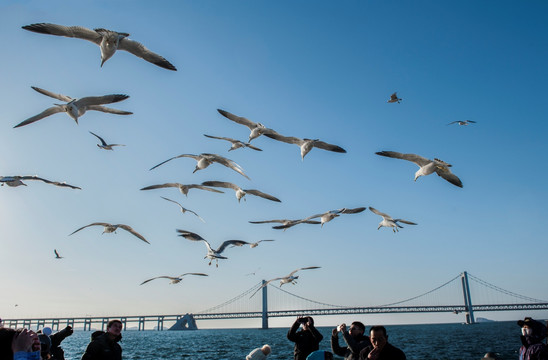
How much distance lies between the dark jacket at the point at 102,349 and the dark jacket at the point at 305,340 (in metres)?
2.56

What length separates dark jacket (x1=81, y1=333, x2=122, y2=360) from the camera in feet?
16.2

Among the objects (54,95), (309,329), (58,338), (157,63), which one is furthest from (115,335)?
(54,95)

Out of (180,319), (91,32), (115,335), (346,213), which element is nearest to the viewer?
(115,335)

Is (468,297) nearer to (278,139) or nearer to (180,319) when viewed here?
(180,319)

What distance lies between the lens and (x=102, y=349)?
197 inches

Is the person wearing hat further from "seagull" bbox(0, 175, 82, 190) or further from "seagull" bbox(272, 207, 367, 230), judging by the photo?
"seagull" bbox(0, 175, 82, 190)

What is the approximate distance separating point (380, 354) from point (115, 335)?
308cm

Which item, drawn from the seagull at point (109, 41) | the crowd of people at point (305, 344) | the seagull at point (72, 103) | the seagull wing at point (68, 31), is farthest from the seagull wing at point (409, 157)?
the seagull wing at point (68, 31)

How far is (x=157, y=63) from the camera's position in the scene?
8141mm

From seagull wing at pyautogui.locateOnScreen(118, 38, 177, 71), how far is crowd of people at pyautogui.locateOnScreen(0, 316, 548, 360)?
482cm

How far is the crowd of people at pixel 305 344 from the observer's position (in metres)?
3.00

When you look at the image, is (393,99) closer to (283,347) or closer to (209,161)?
(209,161)

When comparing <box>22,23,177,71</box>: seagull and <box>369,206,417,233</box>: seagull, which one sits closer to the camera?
<box>22,23,177,71</box>: seagull

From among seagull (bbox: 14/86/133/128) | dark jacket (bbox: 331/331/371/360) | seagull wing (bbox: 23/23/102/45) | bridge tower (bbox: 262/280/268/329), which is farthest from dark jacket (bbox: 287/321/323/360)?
bridge tower (bbox: 262/280/268/329)
